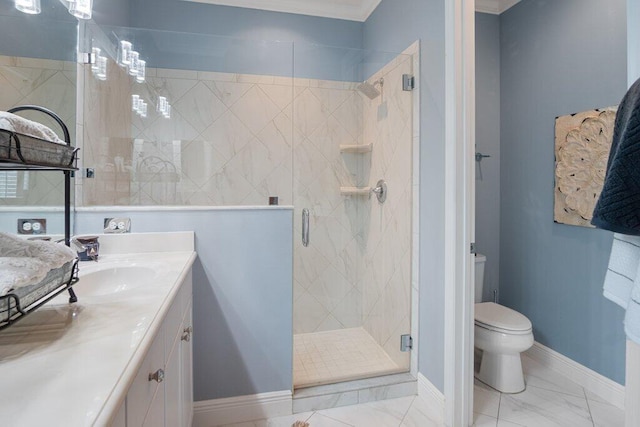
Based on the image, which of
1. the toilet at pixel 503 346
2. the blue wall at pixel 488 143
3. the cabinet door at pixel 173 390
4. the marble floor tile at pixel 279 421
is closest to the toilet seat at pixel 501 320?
the toilet at pixel 503 346

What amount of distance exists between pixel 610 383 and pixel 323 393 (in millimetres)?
1622

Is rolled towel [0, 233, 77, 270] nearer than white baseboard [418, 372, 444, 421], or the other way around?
rolled towel [0, 233, 77, 270]

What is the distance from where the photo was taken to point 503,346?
2.04 metres

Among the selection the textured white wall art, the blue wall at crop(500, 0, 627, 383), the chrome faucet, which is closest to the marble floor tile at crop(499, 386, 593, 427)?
the blue wall at crop(500, 0, 627, 383)

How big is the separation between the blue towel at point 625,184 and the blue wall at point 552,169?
1.48m

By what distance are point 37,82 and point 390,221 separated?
194 cm

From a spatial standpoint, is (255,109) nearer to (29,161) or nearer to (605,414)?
(29,161)

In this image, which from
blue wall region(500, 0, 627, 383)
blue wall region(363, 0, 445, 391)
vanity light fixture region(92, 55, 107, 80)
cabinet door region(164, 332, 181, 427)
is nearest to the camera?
cabinet door region(164, 332, 181, 427)

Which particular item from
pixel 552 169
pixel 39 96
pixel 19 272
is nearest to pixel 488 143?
pixel 552 169

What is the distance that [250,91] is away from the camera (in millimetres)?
2250

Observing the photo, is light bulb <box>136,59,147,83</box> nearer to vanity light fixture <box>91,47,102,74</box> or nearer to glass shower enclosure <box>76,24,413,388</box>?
glass shower enclosure <box>76,24,413,388</box>

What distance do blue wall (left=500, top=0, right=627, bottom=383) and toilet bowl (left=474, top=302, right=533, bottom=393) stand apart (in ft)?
1.23

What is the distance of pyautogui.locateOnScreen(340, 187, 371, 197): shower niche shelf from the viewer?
2.41 metres

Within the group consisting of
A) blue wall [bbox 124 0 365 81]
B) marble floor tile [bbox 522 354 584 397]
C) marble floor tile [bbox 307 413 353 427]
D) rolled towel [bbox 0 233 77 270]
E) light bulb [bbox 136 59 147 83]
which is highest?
blue wall [bbox 124 0 365 81]
